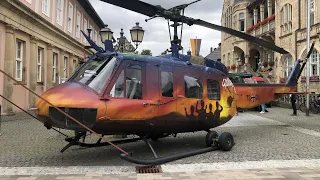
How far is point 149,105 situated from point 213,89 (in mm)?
2378

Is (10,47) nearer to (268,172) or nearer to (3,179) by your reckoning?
(3,179)

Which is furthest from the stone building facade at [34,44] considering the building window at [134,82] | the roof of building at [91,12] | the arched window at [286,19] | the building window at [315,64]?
the building window at [315,64]

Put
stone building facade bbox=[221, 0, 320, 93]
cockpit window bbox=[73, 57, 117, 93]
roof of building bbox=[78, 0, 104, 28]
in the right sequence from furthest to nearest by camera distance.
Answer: roof of building bbox=[78, 0, 104, 28] < stone building facade bbox=[221, 0, 320, 93] < cockpit window bbox=[73, 57, 117, 93]

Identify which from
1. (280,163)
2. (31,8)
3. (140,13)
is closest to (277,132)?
(280,163)

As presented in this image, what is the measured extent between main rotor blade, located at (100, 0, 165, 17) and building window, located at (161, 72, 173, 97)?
1412 millimetres

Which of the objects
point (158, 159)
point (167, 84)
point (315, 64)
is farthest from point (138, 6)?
point (315, 64)

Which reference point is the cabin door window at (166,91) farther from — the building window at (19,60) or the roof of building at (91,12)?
the roof of building at (91,12)

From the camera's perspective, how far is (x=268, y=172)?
6.04 metres

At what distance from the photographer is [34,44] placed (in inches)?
725

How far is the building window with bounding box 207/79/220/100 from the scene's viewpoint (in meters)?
8.40

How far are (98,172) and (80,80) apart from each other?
1812mm

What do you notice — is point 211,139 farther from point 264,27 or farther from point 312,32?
point 264,27

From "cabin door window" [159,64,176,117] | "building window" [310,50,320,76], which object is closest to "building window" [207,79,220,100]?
"cabin door window" [159,64,176,117]

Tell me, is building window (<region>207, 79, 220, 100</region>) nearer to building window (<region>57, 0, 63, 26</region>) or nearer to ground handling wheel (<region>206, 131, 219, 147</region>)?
ground handling wheel (<region>206, 131, 219, 147</region>)
